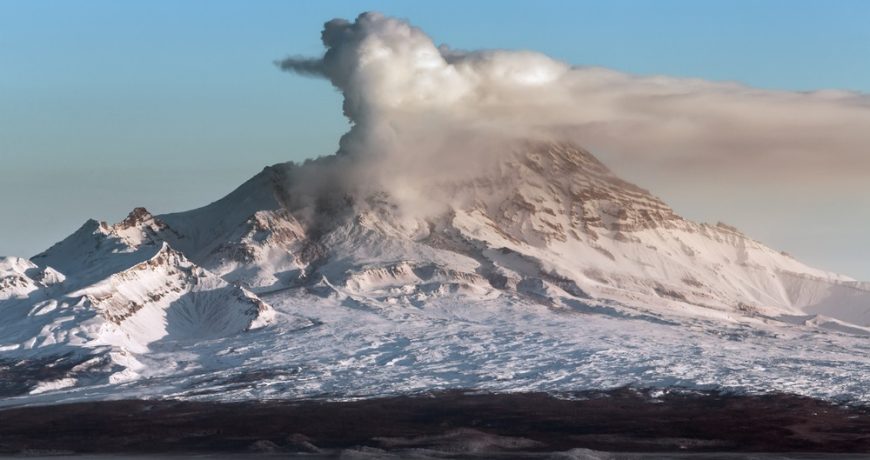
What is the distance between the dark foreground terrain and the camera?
128375mm

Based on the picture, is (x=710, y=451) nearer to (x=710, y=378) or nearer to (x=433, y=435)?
(x=433, y=435)

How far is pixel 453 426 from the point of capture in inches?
5650

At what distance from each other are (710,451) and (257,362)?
8156 centimetres

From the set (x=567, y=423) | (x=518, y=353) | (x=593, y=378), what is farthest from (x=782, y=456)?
(x=518, y=353)

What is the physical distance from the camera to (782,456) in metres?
121

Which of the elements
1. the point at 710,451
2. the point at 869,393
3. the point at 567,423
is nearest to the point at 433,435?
the point at 567,423

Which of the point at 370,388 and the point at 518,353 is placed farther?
the point at 518,353

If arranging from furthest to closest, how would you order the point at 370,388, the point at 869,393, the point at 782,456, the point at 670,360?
the point at 670,360, the point at 370,388, the point at 869,393, the point at 782,456

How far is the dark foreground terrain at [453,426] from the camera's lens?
5054 inches

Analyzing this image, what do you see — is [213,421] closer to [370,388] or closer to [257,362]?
[370,388]

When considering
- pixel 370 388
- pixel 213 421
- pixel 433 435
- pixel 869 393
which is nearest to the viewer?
pixel 433 435

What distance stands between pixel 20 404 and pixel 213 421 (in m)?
29.3

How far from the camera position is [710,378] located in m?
176

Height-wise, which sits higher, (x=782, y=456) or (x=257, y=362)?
(x=257, y=362)
